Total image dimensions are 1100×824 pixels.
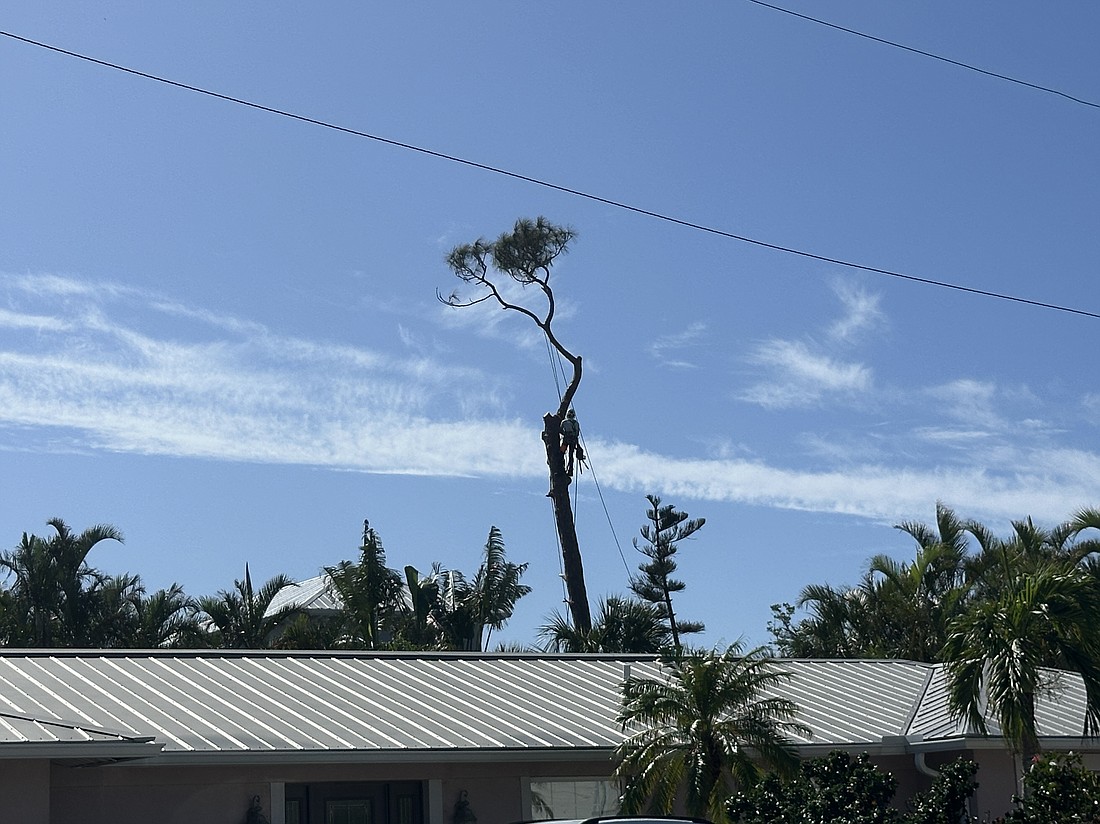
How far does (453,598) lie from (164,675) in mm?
18388

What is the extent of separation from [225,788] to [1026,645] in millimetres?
8700

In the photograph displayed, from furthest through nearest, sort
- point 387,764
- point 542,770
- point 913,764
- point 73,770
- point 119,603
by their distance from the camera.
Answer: point 119,603 → point 913,764 → point 542,770 → point 387,764 → point 73,770

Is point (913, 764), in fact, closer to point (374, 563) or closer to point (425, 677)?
point (425, 677)

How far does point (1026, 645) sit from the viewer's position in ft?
49.3

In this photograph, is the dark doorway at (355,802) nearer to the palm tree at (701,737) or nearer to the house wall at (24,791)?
the palm tree at (701,737)

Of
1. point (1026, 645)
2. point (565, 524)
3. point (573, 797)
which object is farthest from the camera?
point (565, 524)

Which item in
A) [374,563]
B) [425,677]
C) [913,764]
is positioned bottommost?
[913,764]

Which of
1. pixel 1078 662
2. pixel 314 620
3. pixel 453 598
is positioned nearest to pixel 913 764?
pixel 1078 662

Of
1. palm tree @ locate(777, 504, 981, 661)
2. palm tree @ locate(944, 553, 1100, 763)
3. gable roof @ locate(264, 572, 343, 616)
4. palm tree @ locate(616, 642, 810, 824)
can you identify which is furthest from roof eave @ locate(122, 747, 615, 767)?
gable roof @ locate(264, 572, 343, 616)

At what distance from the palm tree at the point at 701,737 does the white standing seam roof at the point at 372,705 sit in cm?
80

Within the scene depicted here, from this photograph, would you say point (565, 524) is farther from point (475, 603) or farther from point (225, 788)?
point (225, 788)

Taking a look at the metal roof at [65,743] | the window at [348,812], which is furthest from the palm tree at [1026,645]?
the metal roof at [65,743]

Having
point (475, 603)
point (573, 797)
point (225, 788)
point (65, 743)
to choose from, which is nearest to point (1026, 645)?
point (573, 797)

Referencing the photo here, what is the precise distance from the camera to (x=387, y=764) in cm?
1591
